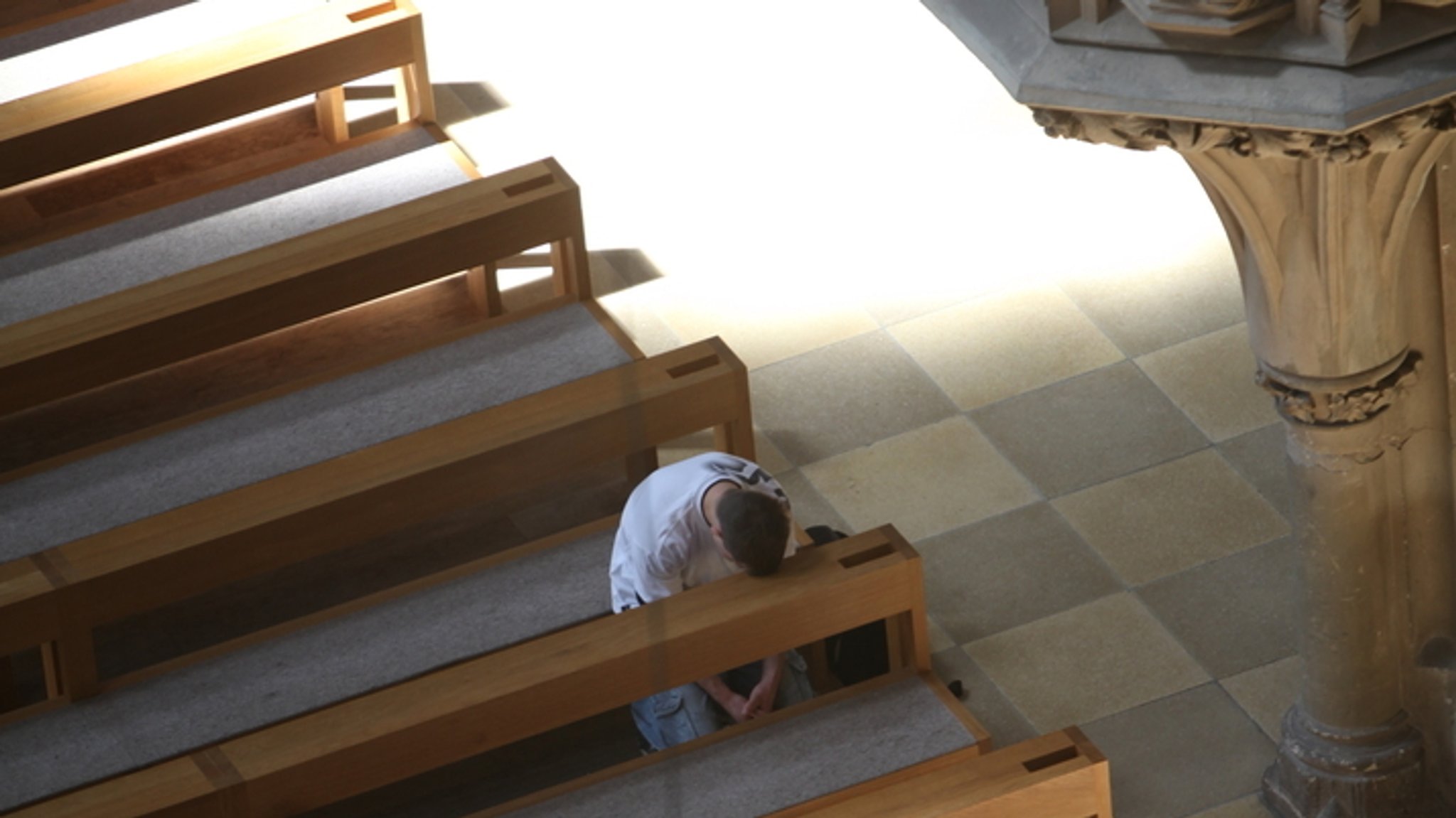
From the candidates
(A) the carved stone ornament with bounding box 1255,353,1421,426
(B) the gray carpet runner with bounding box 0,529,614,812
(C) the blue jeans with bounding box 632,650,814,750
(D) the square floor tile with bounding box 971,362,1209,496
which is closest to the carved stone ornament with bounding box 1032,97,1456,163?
(A) the carved stone ornament with bounding box 1255,353,1421,426

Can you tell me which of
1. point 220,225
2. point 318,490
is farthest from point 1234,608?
point 220,225

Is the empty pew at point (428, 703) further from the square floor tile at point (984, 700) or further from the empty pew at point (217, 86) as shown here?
the empty pew at point (217, 86)

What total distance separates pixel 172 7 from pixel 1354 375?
525 centimetres

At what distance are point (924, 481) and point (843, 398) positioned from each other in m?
0.52

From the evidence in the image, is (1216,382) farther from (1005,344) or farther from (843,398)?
(843,398)

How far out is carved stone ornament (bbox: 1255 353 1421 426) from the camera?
5.86 m

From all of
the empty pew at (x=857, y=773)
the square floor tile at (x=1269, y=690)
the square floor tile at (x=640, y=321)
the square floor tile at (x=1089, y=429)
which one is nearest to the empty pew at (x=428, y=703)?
the empty pew at (x=857, y=773)

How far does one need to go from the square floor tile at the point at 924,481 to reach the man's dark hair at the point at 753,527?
4.03ft

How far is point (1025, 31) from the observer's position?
192 inches

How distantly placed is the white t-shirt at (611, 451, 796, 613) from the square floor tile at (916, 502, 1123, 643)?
86 centimetres

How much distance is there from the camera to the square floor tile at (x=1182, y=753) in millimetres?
6875

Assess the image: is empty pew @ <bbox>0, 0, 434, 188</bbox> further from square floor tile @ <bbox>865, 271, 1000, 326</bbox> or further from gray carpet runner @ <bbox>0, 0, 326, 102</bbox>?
square floor tile @ <bbox>865, 271, 1000, 326</bbox>

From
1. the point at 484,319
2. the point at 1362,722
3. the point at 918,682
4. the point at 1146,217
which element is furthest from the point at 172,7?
the point at 1362,722

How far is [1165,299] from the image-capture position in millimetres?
8727
